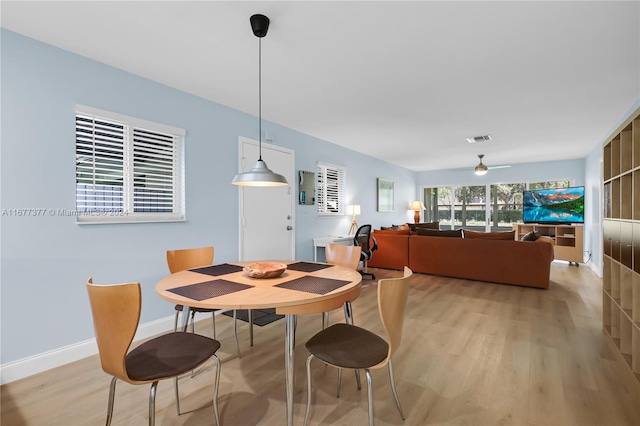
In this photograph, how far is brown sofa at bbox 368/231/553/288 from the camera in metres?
4.52

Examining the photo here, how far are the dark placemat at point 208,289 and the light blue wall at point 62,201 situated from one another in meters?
1.41

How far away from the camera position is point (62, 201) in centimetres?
248

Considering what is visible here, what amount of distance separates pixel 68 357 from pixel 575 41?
4.60 m

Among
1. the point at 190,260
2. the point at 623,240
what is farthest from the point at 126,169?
the point at 623,240

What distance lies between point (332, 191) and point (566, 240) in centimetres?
528

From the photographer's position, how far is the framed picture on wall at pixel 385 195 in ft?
24.1

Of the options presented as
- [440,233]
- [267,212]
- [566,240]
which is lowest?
[566,240]

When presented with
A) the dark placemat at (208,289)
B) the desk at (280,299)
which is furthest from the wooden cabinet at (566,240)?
the dark placemat at (208,289)

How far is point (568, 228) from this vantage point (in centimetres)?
680

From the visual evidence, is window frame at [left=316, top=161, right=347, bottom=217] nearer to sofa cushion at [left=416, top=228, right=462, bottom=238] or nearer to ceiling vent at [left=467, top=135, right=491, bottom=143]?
sofa cushion at [left=416, top=228, right=462, bottom=238]

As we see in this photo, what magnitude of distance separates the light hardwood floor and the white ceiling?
2400 mm

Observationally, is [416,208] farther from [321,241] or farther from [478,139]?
[321,241]

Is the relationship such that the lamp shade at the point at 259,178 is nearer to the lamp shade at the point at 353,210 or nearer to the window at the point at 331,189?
the window at the point at 331,189

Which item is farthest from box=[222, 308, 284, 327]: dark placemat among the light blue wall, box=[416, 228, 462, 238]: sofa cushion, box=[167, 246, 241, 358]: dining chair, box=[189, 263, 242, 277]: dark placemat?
box=[416, 228, 462, 238]: sofa cushion
